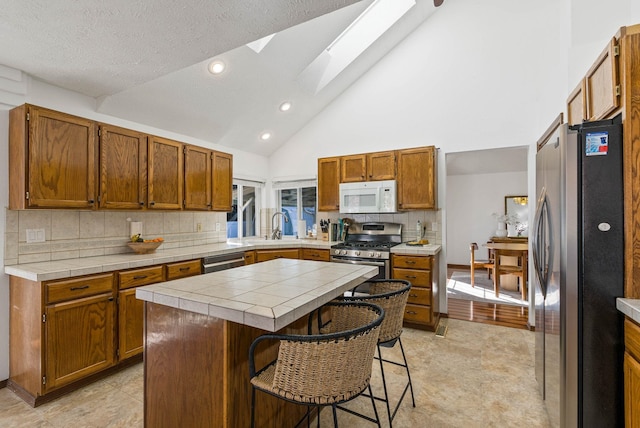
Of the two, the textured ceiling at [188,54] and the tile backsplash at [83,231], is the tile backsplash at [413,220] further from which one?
the tile backsplash at [83,231]

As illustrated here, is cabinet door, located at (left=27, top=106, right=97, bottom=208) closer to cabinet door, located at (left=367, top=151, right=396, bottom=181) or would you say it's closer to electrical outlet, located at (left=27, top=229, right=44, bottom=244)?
electrical outlet, located at (left=27, top=229, right=44, bottom=244)

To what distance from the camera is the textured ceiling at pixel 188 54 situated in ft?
5.82

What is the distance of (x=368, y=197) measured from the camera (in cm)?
395

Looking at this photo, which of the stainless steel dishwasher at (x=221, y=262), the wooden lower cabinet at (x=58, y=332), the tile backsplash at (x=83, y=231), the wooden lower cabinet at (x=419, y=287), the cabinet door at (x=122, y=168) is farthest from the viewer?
the wooden lower cabinet at (x=419, y=287)

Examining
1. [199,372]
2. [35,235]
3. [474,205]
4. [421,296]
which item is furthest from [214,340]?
[474,205]

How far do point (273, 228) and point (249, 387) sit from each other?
3828 mm

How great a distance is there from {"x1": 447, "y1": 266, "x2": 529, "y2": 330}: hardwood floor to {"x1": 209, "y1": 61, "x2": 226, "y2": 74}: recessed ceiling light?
3900mm

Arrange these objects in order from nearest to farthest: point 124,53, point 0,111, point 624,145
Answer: point 624,145 → point 124,53 → point 0,111

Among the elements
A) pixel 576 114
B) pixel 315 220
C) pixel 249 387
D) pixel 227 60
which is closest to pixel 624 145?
pixel 576 114

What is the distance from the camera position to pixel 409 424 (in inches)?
75.2

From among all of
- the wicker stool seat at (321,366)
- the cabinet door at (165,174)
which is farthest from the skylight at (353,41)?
the wicker stool seat at (321,366)

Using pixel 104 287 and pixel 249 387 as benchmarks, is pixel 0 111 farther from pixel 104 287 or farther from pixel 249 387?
pixel 249 387

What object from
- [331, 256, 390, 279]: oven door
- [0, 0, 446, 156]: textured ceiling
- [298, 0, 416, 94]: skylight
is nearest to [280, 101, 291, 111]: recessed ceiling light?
[0, 0, 446, 156]: textured ceiling

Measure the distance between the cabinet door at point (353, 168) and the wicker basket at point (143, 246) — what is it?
239 centimetres
